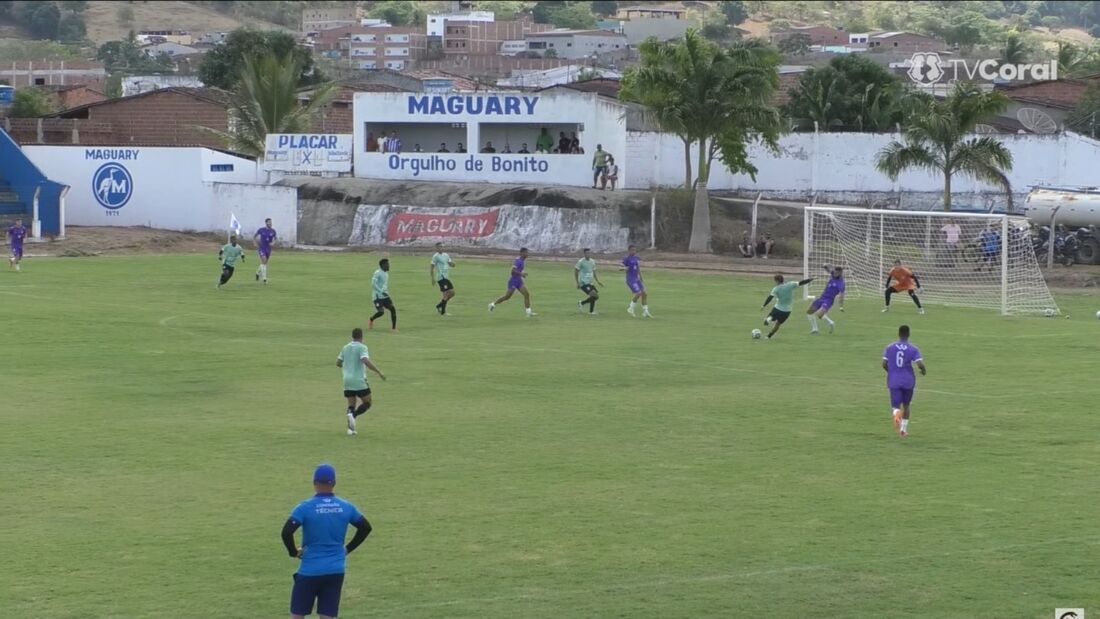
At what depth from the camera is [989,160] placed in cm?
5947

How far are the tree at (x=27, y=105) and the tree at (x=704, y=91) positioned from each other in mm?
41033

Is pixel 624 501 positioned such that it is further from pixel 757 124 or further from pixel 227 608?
pixel 757 124

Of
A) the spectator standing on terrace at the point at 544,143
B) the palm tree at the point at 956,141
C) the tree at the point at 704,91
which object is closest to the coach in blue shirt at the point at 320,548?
the palm tree at the point at 956,141

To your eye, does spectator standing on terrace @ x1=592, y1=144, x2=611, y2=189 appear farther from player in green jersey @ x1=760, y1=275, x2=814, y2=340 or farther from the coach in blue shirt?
the coach in blue shirt

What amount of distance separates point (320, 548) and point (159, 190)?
5868 cm

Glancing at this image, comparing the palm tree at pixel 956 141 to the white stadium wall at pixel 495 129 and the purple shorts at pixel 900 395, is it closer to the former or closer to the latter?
the white stadium wall at pixel 495 129

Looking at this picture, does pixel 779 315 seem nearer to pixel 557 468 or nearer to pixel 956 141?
pixel 557 468

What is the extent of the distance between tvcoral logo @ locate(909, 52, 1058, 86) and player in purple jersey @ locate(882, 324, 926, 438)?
249 feet

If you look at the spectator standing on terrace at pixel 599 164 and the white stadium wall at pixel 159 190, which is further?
the spectator standing on terrace at pixel 599 164

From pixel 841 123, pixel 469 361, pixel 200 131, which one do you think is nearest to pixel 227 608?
pixel 469 361

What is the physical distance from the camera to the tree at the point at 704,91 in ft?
204

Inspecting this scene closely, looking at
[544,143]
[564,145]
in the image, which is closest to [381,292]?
[564,145]

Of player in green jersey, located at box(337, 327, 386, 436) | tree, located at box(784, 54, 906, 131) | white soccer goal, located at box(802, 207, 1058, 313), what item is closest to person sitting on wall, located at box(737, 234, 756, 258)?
white soccer goal, located at box(802, 207, 1058, 313)

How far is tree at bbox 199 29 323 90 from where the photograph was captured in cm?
10275
